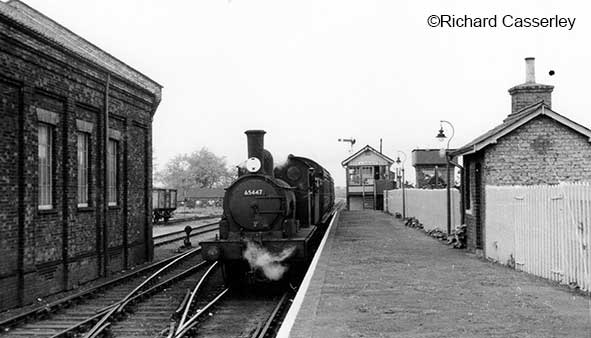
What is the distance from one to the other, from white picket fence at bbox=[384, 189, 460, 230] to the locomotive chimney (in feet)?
33.2

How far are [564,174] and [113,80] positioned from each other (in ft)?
36.9

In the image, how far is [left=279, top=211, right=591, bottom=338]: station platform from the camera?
7.12 m

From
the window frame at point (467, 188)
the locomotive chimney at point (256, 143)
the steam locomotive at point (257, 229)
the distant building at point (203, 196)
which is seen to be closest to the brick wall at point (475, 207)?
the window frame at point (467, 188)

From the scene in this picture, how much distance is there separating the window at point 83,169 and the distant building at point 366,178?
38.2 m

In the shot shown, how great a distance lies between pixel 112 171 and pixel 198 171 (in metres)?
101

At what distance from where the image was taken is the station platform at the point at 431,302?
7.12 metres

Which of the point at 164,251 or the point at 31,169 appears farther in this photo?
the point at 164,251

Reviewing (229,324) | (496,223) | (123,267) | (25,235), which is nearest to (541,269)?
(496,223)

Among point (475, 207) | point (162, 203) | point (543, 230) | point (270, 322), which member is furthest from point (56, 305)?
point (162, 203)

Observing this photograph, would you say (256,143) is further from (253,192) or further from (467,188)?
(467,188)

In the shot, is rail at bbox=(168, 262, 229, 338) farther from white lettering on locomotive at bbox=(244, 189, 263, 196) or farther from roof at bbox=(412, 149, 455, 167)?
roof at bbox=(412, 149, 455, 167)

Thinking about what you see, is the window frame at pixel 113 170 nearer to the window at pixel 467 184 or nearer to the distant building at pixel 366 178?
the window at pixel 467 184

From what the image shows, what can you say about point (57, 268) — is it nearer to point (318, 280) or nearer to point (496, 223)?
point (318, 280)

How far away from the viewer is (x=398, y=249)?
1722 centimetres
